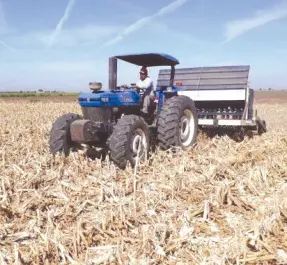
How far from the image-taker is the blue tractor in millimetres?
6012

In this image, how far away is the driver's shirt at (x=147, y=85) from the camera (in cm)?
704

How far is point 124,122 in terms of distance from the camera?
19.8ft

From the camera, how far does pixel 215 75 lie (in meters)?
10.1

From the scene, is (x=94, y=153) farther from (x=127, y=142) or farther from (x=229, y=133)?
(x=229, y=133)

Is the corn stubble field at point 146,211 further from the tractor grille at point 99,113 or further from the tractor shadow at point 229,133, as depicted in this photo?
the tractor shadow at point 229,133

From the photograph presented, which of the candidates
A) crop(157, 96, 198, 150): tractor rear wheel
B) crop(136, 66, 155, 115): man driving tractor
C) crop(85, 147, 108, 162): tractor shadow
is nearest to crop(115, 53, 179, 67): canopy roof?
crop(136, 66, 155, 115): man driving tractor

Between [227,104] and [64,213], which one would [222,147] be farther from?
Answer: [64,213]

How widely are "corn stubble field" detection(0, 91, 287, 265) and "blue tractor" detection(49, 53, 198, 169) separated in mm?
285

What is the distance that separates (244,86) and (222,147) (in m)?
2.21

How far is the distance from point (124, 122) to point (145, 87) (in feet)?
4.07

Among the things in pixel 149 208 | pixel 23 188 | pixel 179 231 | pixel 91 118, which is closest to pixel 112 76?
pixel 91 118

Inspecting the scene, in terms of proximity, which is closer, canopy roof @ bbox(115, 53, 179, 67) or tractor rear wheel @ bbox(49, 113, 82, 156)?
tractor rear wheel @ bbox(49, 113, 82, 156)

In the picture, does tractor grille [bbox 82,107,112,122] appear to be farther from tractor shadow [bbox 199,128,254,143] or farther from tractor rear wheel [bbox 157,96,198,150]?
tractor shadow [bbox 199,128,254,143]

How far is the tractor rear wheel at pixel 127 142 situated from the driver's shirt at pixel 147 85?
93cm
